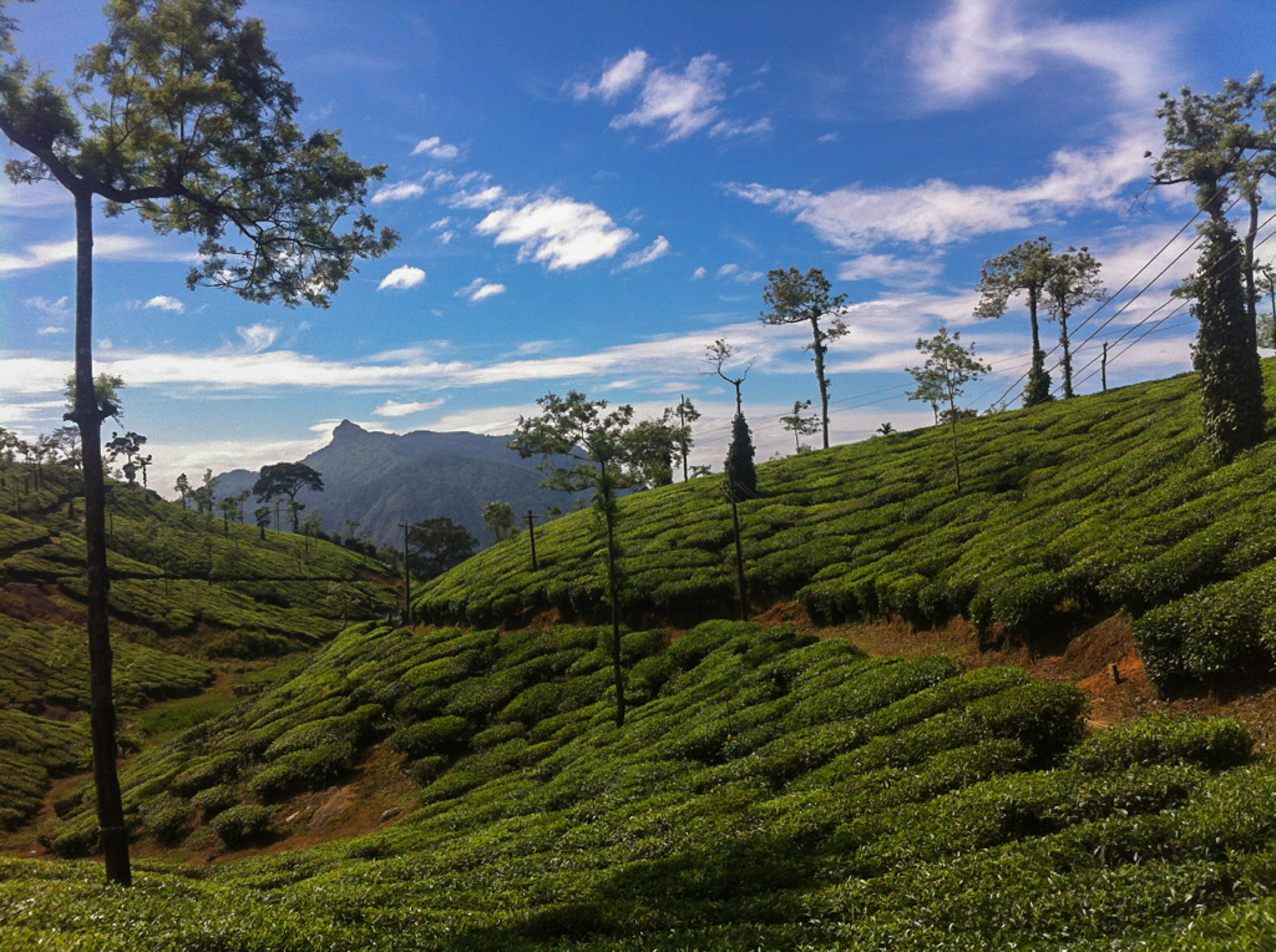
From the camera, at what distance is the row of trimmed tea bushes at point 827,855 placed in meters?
7.73

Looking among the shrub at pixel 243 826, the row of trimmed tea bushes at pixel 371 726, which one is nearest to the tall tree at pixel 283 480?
the row of trimmed tea bushes at pixel 371 726


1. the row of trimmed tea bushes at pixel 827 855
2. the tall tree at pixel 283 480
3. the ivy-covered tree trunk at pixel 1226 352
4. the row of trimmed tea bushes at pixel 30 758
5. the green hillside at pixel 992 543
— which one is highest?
the tall tree at pixel 283 480

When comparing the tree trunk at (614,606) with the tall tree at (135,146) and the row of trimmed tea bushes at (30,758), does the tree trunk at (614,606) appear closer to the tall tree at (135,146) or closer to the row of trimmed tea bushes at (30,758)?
the tall tree at (135,146)

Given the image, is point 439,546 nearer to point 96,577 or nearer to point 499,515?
point 499,515

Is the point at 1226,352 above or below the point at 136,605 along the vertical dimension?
above

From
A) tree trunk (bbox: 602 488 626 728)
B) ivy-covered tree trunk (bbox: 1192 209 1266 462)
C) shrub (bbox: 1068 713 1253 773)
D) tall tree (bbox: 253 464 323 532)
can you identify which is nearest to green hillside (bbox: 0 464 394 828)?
tree trunk (bbox: 602 488 626 728)

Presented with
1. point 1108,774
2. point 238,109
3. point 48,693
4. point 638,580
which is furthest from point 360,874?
point 48,693

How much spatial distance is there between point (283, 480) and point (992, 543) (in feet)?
630

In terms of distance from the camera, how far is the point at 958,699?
1520cm

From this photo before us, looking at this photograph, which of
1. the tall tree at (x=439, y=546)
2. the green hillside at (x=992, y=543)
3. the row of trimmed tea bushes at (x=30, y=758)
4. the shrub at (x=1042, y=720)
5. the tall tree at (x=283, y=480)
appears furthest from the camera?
the tall tree at (x=283, y=480)

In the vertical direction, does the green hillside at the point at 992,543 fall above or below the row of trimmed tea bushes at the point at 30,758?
above

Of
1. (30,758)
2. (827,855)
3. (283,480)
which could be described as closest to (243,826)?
(827,855)

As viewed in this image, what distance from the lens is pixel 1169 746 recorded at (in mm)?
10320

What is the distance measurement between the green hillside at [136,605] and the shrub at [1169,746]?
2645cm
